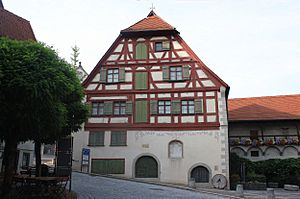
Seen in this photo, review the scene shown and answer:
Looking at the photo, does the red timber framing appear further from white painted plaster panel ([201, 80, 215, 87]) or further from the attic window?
the attic window

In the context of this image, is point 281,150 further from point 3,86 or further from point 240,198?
point 3,86

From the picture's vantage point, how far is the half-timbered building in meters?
24.7

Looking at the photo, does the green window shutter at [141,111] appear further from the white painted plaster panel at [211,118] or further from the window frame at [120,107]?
the white painted plaster panel at [211,118]

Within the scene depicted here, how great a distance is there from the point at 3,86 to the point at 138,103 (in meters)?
15.8

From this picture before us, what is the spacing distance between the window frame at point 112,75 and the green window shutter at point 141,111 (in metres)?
2.63

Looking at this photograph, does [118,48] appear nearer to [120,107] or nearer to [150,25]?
[150,25]

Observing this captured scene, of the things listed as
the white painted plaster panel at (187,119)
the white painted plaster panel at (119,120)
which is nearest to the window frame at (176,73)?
the white painted plaster panel at (187,119)

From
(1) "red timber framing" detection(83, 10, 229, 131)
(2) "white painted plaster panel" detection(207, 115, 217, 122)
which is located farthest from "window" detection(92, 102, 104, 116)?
(2) "white painted plaster panel" detection(207, 115, 217, 122)

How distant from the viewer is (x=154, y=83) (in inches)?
1044

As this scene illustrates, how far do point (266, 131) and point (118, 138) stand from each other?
13.3 m

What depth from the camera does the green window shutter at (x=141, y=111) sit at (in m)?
25.8

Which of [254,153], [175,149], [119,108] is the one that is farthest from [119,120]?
[254,153]

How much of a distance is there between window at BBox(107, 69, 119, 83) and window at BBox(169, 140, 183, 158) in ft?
21.9

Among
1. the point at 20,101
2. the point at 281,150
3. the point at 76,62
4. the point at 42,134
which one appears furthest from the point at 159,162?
the point at 76,62
